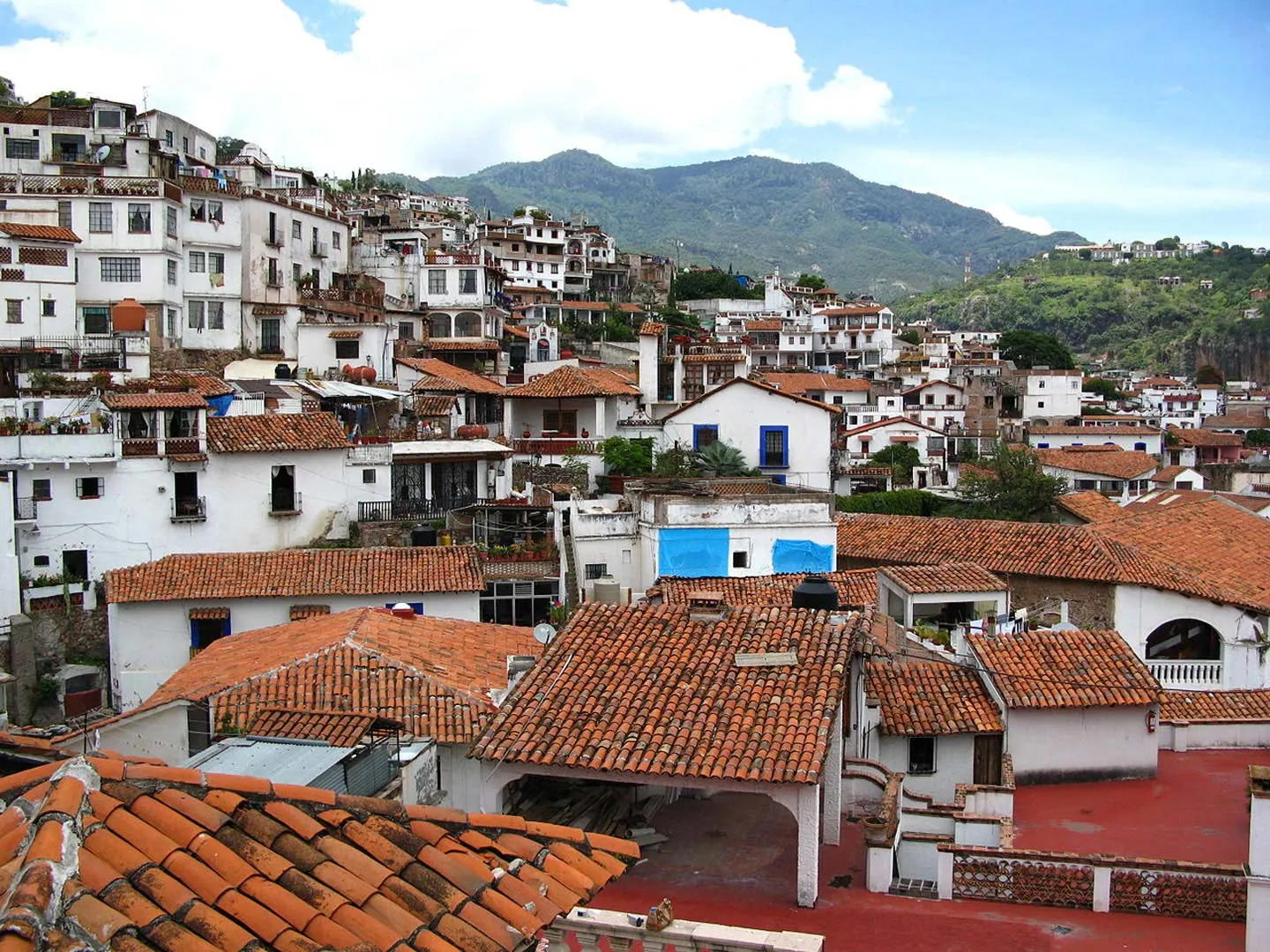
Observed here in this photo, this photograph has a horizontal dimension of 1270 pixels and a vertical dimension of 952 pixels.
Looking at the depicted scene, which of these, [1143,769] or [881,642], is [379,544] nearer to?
[881,642]

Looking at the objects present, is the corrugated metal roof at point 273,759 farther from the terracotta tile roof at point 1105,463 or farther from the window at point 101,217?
the terracotta tile roof at point 1105,463

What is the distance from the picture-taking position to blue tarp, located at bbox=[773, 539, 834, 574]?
26094 millimetres

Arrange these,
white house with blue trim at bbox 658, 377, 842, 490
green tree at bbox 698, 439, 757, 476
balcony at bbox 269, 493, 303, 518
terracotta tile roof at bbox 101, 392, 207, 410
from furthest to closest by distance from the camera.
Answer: white house with blue trim at bbox 658, 377, 842, 490 → green tree at bbox 698, 439, 757, 476 → balcony at bbox 269, 493, 303, 518 → terracotta tile roof at bbox 101, 392, 207, 410

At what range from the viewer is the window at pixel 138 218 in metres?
37.5

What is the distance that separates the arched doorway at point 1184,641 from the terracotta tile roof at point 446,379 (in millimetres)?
21140

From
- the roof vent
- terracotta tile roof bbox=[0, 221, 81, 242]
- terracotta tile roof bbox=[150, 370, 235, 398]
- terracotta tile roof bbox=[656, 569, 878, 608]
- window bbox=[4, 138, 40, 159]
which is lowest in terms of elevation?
terracotta tile roof bbox=[656, 569, 878, 608]

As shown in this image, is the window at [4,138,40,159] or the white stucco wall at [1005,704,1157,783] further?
the window at [4,138,40,159]

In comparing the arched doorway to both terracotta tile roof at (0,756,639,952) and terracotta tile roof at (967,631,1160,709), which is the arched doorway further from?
terracotta tile roof at (0,756,639,952)

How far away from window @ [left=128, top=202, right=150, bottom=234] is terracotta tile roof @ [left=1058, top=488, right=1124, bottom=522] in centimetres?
3157

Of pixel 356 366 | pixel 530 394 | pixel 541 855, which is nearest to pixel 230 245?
pixel 356 366

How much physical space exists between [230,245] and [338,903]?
39.1 m

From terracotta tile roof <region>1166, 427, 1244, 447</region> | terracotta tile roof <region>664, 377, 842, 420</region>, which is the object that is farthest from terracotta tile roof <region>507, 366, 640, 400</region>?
terracotta tile roof <region>1166, 427, 1244, 447</region>

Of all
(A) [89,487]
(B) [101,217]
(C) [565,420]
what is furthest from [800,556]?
(B) [101,217]

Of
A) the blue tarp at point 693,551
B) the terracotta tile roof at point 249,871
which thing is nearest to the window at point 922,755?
the blue tarp at point 693,551
